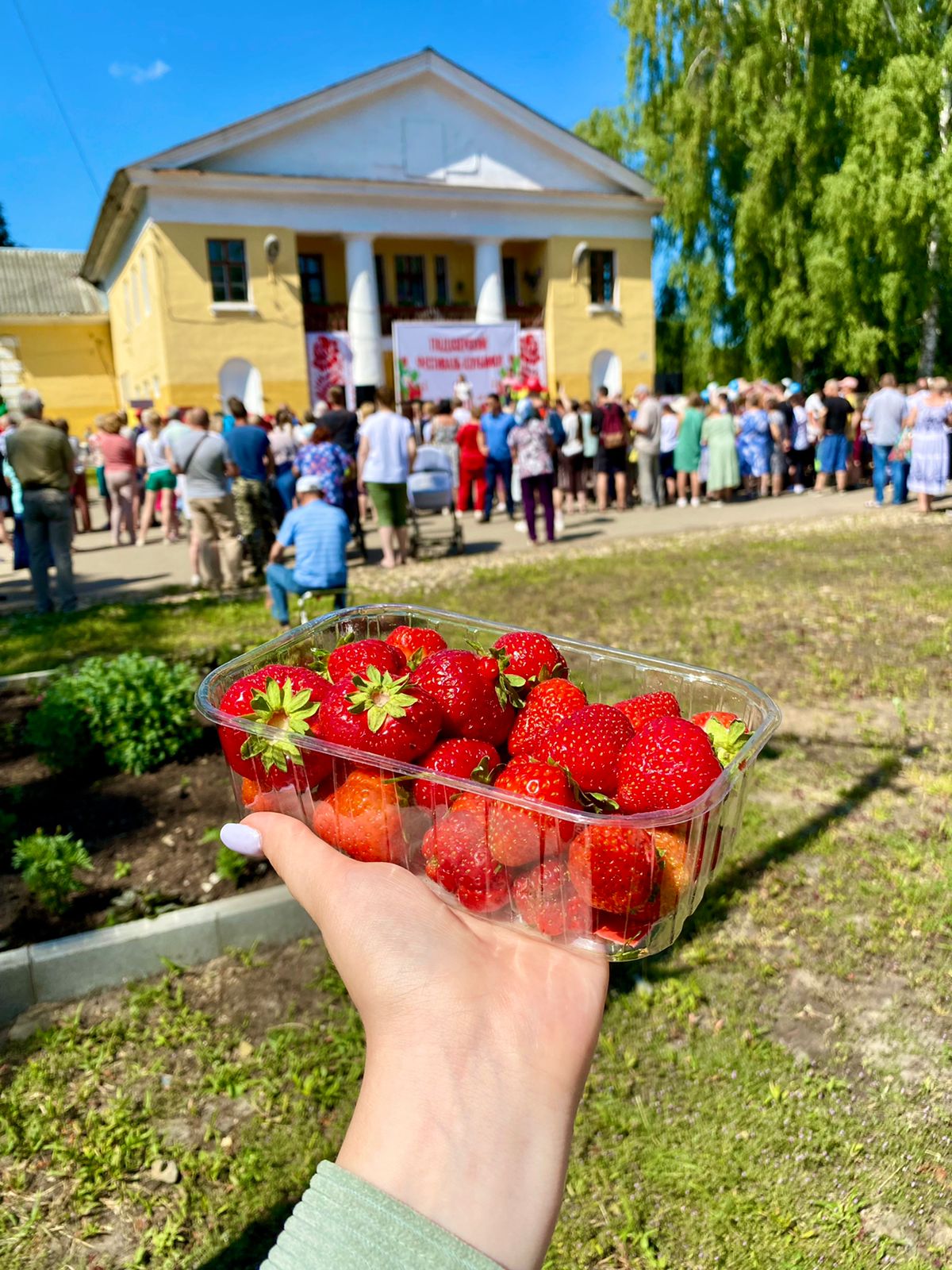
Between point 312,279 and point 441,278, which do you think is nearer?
point 312,279

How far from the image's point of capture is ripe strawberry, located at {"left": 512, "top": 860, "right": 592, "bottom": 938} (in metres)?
1.46

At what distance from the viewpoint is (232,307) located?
21.9 m

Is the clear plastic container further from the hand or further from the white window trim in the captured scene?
the white window trim

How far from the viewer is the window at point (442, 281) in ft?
85.3

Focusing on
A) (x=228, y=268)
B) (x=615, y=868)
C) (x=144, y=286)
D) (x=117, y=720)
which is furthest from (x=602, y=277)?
(x=615, y=868)

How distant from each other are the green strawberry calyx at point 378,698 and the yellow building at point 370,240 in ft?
72.8

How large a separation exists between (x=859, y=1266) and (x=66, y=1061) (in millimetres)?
2227

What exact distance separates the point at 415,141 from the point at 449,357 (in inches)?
309

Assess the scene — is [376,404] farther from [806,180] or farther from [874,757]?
[806,180]

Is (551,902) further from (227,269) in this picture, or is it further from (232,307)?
(227,269)

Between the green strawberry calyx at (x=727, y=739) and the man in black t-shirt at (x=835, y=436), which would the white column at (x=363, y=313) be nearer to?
the man in black t-shirt at (x=835, y=436)

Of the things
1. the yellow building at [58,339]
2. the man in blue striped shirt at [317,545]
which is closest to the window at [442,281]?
the yellow building at [58,339]

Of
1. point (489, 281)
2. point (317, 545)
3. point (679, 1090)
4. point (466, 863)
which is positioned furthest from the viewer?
point (489, 281)

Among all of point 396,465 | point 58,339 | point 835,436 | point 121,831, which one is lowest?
point 121,831
